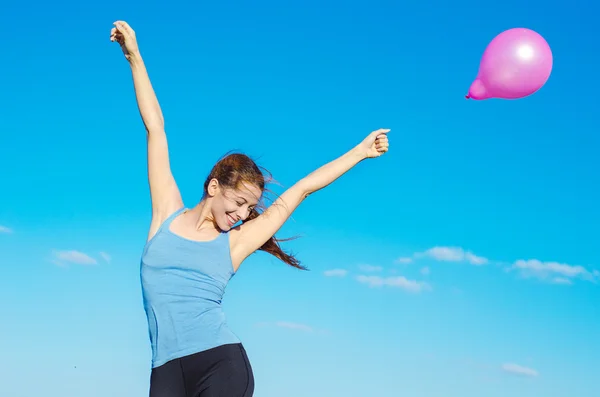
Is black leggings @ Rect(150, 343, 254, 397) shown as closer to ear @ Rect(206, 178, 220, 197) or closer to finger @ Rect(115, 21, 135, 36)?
ear @ Rect(206, 178, 220, 197)

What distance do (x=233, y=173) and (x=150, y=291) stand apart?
2.99 feet

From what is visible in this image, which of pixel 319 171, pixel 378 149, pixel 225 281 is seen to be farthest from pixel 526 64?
pixel 225 281

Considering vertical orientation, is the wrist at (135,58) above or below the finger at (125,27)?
below

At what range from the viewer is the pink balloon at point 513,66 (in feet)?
23.2

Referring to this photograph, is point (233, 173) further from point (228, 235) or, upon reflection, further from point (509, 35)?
point (509, 35)

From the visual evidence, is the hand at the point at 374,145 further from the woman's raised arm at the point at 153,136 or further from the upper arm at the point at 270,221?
the woman's raised arm at the point at 153,136

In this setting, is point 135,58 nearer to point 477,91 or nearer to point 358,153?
point 358,153

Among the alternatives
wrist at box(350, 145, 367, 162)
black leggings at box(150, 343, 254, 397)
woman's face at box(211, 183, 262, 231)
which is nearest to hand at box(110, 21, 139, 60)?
woman's face at box(211, 183, 262, 231)

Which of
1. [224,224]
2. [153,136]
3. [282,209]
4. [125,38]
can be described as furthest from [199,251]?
[125,38]

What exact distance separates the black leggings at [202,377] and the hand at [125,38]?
2235mm

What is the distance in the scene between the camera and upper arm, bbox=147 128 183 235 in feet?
16.1

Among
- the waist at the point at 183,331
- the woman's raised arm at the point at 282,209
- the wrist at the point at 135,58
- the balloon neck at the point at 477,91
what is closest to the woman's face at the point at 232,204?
the woman's raised arm at the point at 282,209

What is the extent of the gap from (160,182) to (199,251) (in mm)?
607

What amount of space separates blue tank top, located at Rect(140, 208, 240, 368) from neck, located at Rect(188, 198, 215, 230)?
6.2 inches
